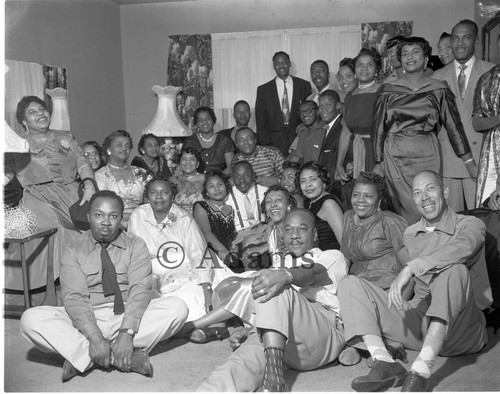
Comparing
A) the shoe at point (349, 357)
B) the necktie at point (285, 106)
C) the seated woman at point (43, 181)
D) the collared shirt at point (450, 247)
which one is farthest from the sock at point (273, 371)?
the necktie at point (285, 106)

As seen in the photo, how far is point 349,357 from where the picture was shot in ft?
10.6

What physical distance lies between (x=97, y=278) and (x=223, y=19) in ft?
20.7

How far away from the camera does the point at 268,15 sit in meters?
8.84

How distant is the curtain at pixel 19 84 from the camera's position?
5957 mm

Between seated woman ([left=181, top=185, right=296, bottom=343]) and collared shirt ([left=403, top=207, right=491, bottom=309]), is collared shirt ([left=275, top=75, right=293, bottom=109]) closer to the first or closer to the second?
seated woman ([left=181, top=185, right=296, bottom=343])

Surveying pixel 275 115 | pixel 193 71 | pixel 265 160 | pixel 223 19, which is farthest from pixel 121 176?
pixel 223 19

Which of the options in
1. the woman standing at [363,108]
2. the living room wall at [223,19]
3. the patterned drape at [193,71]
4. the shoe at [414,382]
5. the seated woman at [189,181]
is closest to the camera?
the shoe at [414,382]

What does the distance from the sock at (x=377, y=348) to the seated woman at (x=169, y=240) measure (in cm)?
141

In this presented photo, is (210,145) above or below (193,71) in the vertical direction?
below

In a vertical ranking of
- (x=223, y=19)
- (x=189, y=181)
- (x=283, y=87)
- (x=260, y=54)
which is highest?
(x=223, y=19)

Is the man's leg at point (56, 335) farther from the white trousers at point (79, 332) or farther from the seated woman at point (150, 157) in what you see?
the seated woman at point (150, 157)

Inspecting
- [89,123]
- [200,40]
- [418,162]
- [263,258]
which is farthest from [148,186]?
[200,40]

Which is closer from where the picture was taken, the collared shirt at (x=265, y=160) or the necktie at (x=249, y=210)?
the necktie at (x=249, y=210)

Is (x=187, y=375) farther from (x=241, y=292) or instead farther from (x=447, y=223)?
(x=447, y=223)
